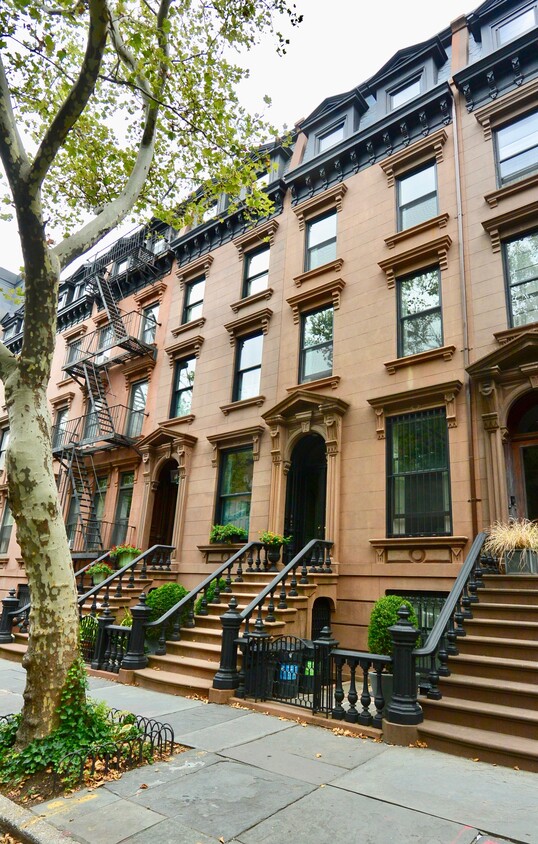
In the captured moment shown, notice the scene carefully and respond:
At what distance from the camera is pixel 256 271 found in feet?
49.9

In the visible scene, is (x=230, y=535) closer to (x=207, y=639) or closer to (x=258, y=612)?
(x=207, y=639)

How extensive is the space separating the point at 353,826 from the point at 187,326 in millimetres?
14076

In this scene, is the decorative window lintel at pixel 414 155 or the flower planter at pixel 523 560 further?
the decorative window lintel at pixel 414 155

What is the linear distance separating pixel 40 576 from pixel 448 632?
498cm

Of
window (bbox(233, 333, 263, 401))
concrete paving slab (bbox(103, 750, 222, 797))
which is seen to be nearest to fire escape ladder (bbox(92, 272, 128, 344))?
window (bbox(233, 333, 263, 401))

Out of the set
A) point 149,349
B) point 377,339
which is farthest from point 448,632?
point 149,349

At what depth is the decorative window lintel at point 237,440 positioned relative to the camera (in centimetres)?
1275

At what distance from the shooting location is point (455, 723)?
5.62 m

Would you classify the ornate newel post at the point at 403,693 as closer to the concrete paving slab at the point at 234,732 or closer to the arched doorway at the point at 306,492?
the concrete paving slab at the point at 234,732

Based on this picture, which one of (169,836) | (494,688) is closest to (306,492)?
(494,688)

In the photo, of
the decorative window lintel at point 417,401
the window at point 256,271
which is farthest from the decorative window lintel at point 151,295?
the decorative window lintel at point 417,401

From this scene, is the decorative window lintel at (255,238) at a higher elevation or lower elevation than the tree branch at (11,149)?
higher

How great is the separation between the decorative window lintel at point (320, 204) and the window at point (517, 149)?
12.5 feet

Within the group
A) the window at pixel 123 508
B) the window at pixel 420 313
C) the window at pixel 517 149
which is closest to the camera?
the window at pixel 517 149
